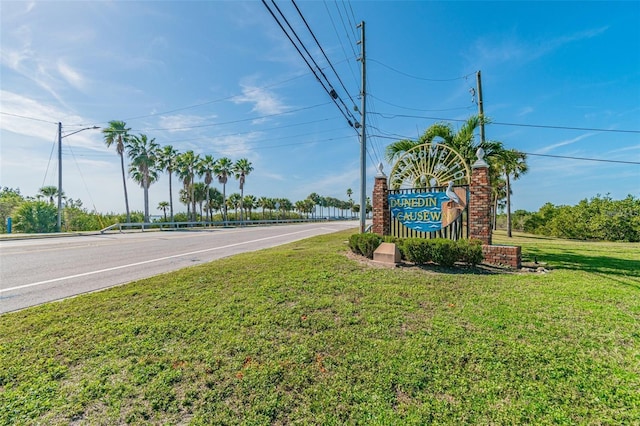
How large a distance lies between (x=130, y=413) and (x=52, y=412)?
59cm

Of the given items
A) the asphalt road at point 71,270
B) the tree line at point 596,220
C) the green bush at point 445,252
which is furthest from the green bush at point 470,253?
the tree line at point 596,220

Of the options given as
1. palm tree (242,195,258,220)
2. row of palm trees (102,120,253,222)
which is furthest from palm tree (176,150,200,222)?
palm tree (242,195,258,220)

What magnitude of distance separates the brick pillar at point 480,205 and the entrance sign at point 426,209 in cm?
30

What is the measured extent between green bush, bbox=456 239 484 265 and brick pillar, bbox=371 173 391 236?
2760 mm

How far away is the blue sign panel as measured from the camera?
316 inches

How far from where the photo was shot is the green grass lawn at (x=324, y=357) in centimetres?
220

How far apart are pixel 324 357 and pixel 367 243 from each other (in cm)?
527

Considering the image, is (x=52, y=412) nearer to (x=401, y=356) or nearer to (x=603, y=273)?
(x=401, y=356)

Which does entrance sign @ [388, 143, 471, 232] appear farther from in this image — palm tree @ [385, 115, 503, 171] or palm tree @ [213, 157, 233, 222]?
palm tree @ [213, 157, 233, 222]

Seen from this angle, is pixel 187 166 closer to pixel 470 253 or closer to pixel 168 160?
pixel 168 160

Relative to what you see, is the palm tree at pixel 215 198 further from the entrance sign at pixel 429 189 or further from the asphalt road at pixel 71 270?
the entrance sign at pixel 429 189

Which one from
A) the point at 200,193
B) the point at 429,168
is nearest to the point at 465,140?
the point at 429,168

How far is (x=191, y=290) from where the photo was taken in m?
4.96

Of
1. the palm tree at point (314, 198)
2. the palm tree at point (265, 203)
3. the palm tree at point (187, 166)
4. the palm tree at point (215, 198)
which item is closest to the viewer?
the palm tree at point (187, 166)
